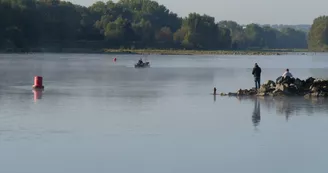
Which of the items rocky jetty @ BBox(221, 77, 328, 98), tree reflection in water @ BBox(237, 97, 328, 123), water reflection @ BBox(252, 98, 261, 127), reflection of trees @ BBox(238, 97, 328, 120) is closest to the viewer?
water reflection @ BBox(252, 98, 261, 127)

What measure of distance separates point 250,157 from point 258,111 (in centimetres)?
1124

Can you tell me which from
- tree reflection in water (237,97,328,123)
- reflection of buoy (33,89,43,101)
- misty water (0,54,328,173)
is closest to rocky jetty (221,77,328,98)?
tree reflection in water (237,97,328,123)

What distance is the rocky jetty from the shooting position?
38469 mm

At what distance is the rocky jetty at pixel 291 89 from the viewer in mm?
38469

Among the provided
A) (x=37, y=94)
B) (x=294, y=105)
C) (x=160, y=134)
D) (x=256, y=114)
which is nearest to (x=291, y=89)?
(x=294, y=105)

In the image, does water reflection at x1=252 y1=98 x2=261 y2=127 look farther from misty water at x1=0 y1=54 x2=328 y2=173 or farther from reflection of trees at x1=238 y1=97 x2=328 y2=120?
reflection of trees at x1=238 y1=97 x2=328 y2=120

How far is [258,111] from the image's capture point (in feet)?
101

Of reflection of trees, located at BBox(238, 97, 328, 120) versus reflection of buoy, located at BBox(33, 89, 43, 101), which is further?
reflection of buoy, located at BBox(33, 89, 43, 101)

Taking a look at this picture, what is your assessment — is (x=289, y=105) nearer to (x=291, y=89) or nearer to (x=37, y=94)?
(x=291, y=89)

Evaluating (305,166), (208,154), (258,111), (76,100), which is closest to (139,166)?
(208,154)

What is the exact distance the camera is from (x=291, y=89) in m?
38.9

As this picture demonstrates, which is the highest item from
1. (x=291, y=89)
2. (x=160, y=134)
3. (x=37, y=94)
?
(x=291, y=89)

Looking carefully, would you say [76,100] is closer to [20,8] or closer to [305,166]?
[305,166]

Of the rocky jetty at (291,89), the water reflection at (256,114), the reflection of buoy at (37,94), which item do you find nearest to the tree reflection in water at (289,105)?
the water reflection at (256,114)
